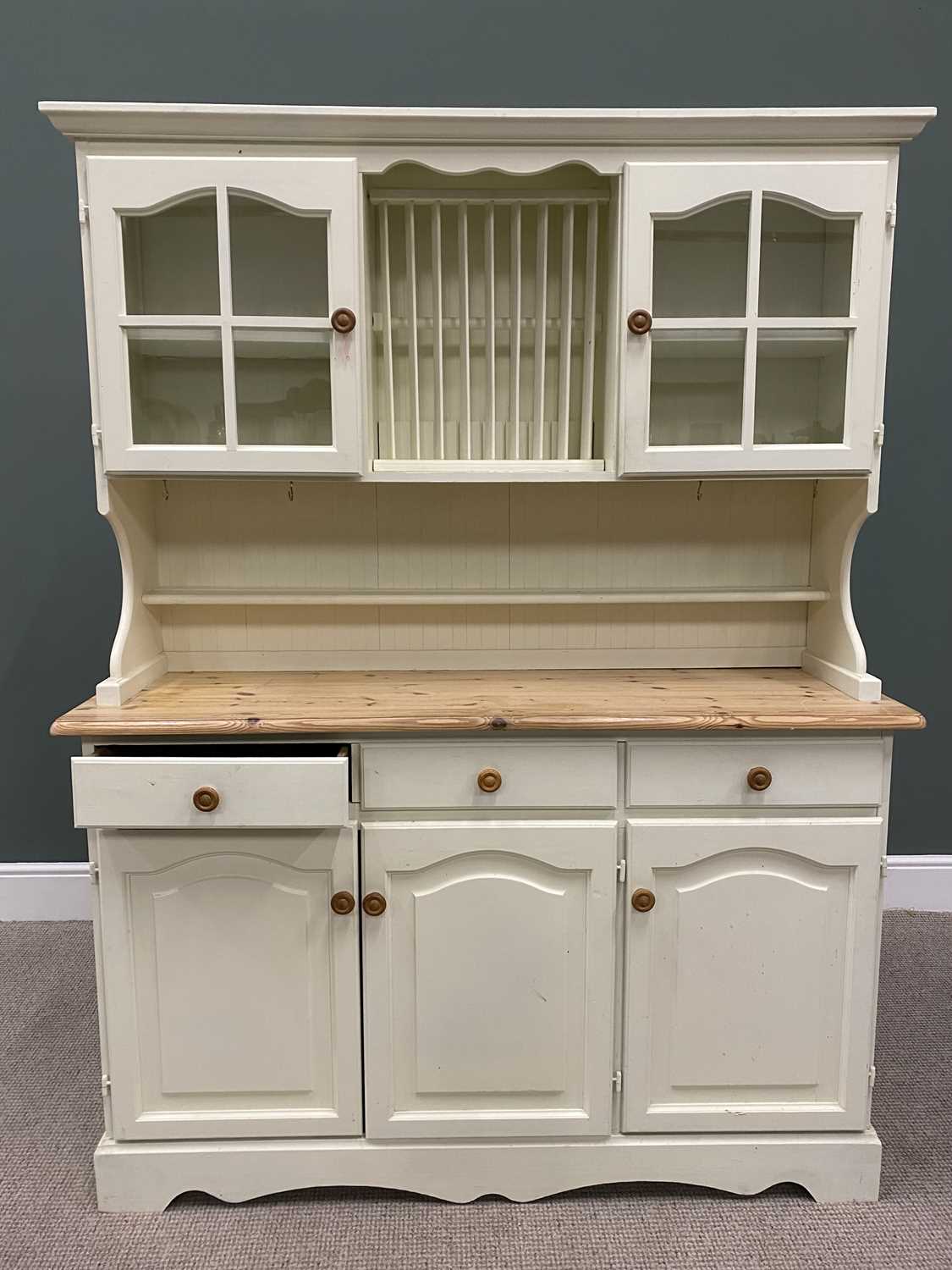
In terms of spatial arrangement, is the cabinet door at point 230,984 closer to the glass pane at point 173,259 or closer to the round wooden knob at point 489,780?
the round wooden knob at point 489,780

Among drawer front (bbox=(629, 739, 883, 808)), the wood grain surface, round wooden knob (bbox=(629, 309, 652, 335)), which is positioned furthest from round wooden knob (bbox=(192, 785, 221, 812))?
round wooden knob (bbox=(629, 309, 652, 335))

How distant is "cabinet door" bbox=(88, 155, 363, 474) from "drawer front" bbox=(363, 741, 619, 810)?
0.55 m

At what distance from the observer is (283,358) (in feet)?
5.02

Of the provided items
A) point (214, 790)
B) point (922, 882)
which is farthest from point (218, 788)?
point (922, 882)

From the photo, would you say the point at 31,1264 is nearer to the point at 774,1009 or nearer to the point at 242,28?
the point at 774,1009

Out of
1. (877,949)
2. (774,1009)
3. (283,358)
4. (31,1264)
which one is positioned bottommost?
(31,1264)

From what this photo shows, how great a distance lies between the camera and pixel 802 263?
155cm

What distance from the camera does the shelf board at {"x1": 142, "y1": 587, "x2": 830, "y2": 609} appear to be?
70.2 inches

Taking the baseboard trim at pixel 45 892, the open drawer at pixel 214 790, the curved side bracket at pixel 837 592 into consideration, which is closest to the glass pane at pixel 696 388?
the curved side bracket at pixel 837 592

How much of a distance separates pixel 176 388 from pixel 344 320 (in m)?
0.34

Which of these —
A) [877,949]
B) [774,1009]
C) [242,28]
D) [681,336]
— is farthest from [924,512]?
[242,28]

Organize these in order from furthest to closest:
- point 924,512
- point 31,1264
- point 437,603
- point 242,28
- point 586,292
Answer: point 924,512
point 242,28
point 437,603
point 586,292
point 31,1264

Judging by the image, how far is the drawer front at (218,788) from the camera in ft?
4.51

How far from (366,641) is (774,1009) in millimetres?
1098
